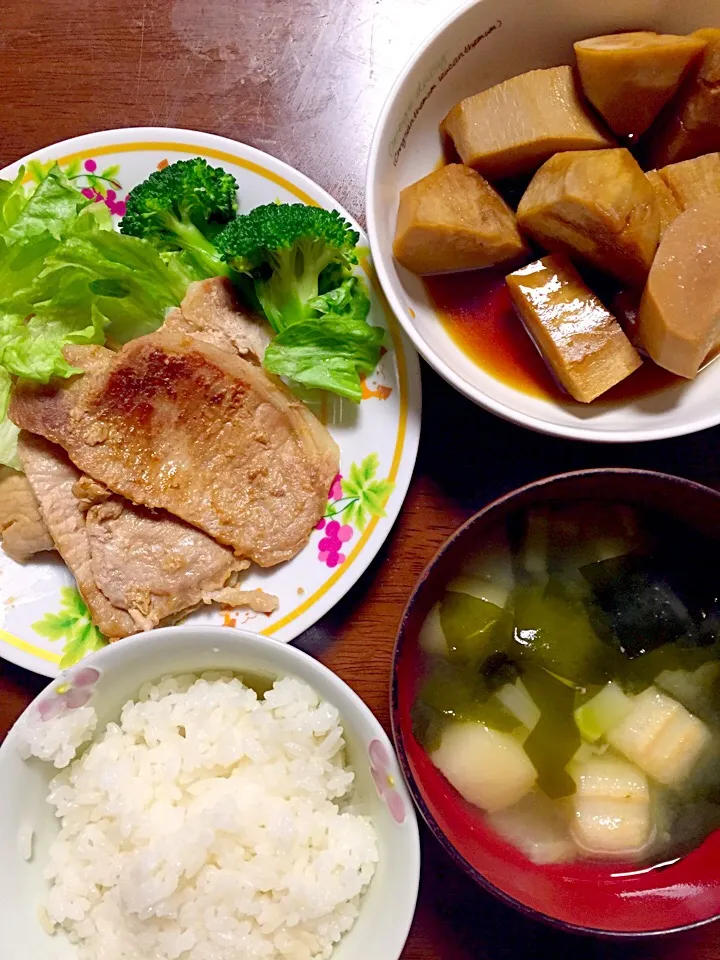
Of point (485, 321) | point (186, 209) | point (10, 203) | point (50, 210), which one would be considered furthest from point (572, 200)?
point (10, 203)

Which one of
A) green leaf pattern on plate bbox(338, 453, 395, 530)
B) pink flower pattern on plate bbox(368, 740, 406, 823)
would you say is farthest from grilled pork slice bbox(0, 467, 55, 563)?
pink flower pattern on plate bbox(368, 740, 406, 823)

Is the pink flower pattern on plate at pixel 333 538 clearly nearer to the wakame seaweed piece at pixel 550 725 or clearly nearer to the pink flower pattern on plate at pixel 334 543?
the pink flower pattern on plate at pixel 334 543

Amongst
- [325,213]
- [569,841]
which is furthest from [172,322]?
[569,841]

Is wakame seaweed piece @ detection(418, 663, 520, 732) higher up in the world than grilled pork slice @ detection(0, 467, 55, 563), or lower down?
lower down

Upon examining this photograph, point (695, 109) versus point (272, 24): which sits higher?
point (272, 24)

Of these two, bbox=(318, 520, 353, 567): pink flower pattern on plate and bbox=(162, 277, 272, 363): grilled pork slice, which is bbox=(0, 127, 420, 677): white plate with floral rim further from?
bbox=(162, 277, 272, 363): grilled pork slice

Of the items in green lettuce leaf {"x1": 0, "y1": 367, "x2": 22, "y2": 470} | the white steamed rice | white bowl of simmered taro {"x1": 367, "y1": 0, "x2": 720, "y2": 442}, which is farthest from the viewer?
green lettuce leaf {"x1": 0, "y1": 367, "x2": 22, "y2": 470}

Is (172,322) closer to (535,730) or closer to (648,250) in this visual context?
(648,250)
